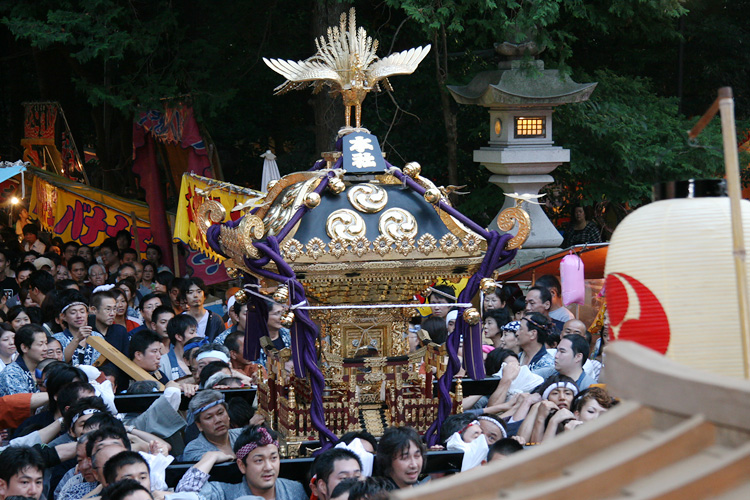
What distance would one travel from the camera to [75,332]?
783 centimetres

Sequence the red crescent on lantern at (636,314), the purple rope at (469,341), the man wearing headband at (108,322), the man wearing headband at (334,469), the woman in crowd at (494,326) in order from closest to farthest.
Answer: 1. the red crescent on lantern at (636,314)
2. the man wearing headband at (334,469)
3. the purple rope at (469,341)
4. the man wearing headband at (108,322)
5. the woman in crowd at (494,326)

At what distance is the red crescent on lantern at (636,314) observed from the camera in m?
2.63

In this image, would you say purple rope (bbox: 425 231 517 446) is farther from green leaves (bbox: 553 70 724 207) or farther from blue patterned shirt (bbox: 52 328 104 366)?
green leaves (bbox: 553 70 724 207)

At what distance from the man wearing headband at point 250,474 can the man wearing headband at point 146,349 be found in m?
1.96

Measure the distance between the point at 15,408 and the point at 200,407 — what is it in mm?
1335

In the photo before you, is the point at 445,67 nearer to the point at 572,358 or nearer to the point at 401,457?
the point at 572,358

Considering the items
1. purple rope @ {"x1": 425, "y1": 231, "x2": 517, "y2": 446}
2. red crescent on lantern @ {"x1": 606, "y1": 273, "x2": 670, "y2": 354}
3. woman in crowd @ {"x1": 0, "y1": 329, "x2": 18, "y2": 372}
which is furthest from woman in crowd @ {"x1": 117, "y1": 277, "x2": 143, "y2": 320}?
red crescent on lantern @ {"x1": 606, "y1": 273, "x2": 670, "y2": 354}

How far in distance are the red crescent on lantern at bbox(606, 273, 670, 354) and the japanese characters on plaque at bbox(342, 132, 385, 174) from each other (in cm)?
334

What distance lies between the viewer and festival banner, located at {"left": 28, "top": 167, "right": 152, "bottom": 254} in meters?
13.6

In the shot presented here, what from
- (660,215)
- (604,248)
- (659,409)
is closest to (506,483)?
(659,409)

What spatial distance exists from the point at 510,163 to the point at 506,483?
995 centimetres

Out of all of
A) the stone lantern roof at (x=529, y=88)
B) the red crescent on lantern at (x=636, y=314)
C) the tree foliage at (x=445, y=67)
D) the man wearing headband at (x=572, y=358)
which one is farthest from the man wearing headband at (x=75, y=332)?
the stone lantern roof at (x=529, y=88)

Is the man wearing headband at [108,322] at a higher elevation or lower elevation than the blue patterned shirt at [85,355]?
higher

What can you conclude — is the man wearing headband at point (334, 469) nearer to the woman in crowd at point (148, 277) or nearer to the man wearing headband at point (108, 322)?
the man wearing headband at point (108, 322)
